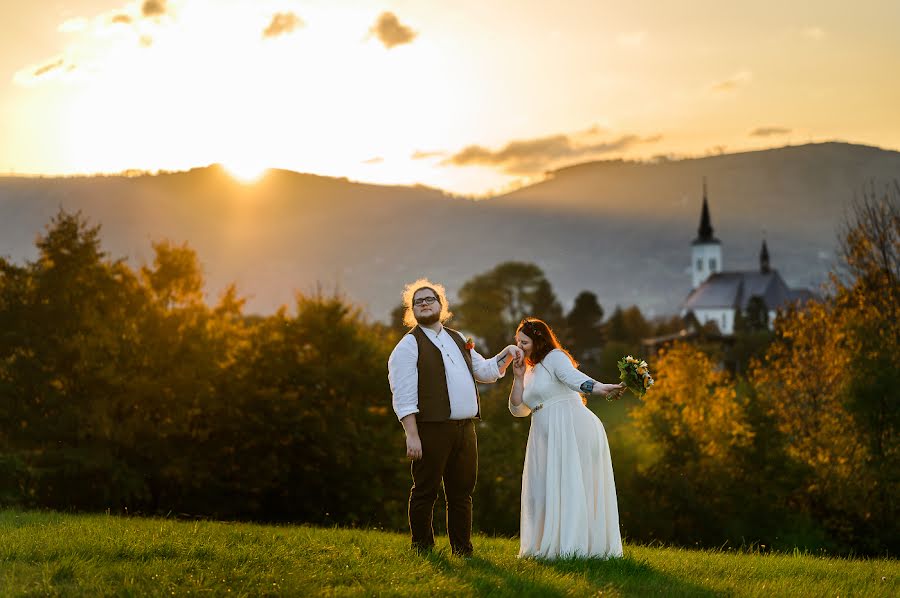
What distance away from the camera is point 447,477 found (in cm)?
901

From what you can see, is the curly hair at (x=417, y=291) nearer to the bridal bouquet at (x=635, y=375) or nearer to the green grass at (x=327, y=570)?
the bridal bouquet at (x=635, y=375)

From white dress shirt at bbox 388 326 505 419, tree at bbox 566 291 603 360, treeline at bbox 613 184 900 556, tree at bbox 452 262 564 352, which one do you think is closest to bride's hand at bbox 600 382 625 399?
white dress shirt at bbox 388 326 505 419

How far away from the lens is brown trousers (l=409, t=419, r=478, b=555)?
343 inches

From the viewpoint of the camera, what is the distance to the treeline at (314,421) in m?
27.1

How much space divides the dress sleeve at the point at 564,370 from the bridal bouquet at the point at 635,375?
1.81ft

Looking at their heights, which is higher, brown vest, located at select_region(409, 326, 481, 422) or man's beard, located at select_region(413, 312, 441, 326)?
man's beard, located at select_region(413, 312, 441, 326)

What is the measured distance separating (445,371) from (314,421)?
21754mm

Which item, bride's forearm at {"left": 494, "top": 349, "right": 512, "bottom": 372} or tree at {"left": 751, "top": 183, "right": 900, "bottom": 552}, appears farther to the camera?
tree at {"left": 751, "top": 183, "right": 900, "bottom": 552}

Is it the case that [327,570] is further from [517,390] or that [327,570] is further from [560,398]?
[560,398]

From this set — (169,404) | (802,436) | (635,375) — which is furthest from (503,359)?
(802,436)

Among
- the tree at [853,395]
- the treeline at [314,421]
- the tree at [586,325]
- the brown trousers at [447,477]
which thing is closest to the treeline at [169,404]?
the treeline at [314,421]

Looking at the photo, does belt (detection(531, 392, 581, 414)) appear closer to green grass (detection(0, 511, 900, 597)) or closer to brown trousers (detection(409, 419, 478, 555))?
brown trousers (detection(409, 419, 478, 555))

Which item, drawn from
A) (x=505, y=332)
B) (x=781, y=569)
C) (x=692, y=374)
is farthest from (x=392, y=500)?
(x=505, y=332)

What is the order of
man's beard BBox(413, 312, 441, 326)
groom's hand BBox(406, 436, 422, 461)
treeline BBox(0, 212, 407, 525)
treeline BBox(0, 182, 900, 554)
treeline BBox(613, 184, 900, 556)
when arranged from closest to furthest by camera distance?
groom's hand BBox(406, 436, 422, 461) → man's beard BBox(413, 312, 441, 326) → treeline BBox(0, 212, 407, 525) → treeline BBox(0, 182, 900, 554) → treeline BBox(613, 184, 900, 556)
